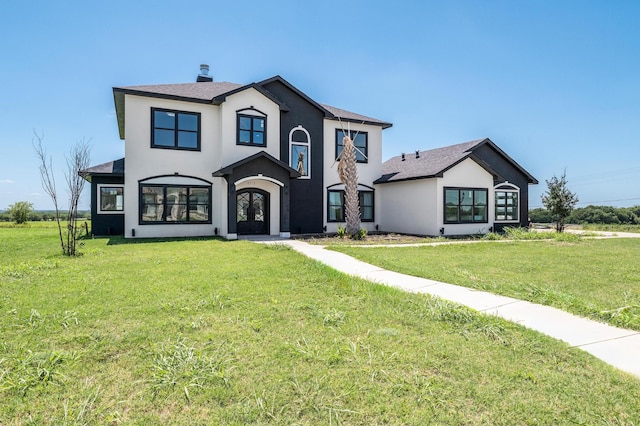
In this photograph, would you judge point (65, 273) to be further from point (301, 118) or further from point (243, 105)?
point (301, 118)

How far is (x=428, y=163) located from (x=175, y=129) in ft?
45.8

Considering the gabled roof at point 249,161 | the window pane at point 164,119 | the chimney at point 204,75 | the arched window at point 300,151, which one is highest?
the chimney at point 204,75

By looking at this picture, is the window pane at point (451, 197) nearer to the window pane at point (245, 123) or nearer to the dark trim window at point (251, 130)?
the dark trim window at point (251, 130)

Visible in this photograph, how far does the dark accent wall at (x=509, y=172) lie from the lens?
20.9 meters

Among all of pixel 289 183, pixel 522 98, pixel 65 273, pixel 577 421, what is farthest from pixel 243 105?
pixel 522 98

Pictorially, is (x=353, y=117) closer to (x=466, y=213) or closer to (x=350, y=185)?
(x=350, y=185)

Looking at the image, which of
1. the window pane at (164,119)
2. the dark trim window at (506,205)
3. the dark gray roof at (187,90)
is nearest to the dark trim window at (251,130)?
the dark gray roof at (187,90)

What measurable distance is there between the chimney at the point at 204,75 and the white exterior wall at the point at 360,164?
7.74m

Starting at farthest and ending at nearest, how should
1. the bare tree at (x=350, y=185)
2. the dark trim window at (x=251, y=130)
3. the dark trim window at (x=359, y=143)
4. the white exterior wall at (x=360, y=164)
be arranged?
the dark trim window at (x=359, y=143) → the white exterior wall at (x=360, y=164) → the dark trim window at (x=251, y=130) → the bare tree at (x=350, y=185)

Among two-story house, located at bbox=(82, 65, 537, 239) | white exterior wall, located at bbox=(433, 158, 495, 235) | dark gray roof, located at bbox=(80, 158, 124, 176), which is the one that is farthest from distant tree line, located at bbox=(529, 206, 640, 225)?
dark gray roof, located at bbox=(80, 158, 124, 176)

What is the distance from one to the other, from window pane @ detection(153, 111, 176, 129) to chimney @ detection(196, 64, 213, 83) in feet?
18.2

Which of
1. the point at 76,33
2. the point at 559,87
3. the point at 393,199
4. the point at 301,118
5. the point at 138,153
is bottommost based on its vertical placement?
the point at 393,199

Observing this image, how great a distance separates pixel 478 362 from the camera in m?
3.30

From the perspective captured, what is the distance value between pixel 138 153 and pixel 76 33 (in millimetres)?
4987
